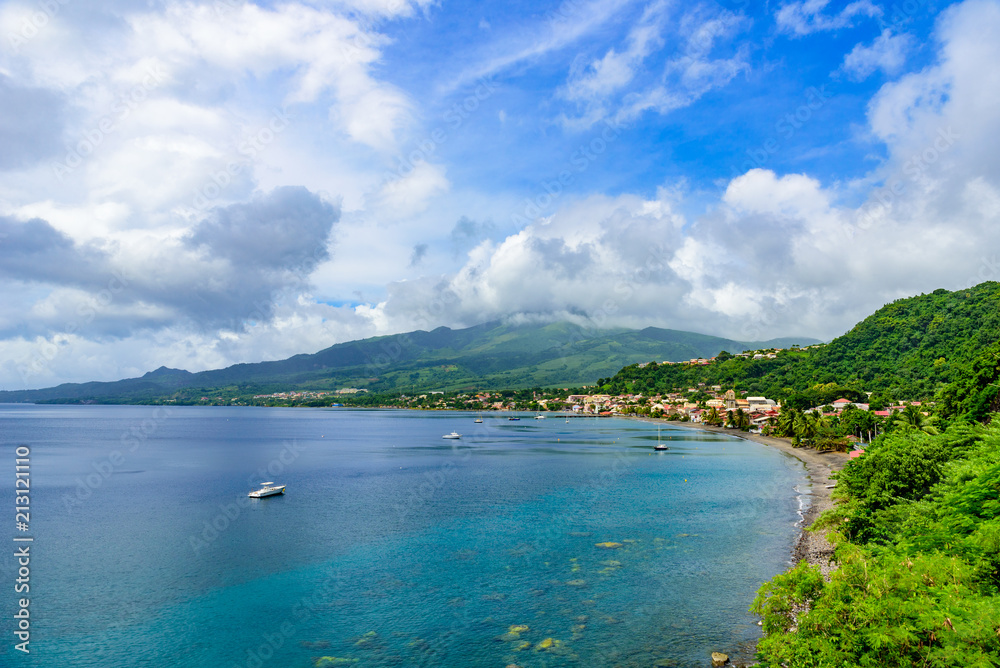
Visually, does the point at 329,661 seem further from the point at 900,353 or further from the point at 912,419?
the point at 900,353

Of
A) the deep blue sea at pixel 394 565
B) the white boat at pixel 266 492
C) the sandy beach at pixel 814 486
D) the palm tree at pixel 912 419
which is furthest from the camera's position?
the palm tree at pixel 912 419

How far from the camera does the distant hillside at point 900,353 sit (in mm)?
95750

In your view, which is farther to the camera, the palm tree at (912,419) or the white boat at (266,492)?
the palm tree at (912,419)

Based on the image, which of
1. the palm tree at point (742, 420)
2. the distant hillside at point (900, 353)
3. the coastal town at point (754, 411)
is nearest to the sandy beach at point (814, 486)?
the palm tree at point (742, 420)

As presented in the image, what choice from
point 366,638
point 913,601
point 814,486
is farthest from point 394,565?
point 814,486

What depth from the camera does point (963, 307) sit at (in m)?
111

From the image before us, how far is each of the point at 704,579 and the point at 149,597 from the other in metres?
23.7

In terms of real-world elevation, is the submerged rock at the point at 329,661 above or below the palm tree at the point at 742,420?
above

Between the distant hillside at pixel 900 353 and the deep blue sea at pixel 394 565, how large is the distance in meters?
62.7

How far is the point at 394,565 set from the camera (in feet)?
88.4

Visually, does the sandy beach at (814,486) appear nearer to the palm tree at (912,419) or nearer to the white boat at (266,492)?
the palm tree at (912,419)

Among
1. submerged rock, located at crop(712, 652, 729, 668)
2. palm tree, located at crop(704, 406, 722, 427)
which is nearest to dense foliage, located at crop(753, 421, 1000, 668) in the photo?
submerged rock, located at crop(712, 652, 729, 668)

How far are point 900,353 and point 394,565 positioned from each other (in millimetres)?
128640

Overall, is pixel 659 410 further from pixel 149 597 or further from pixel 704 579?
pixel 149 597
